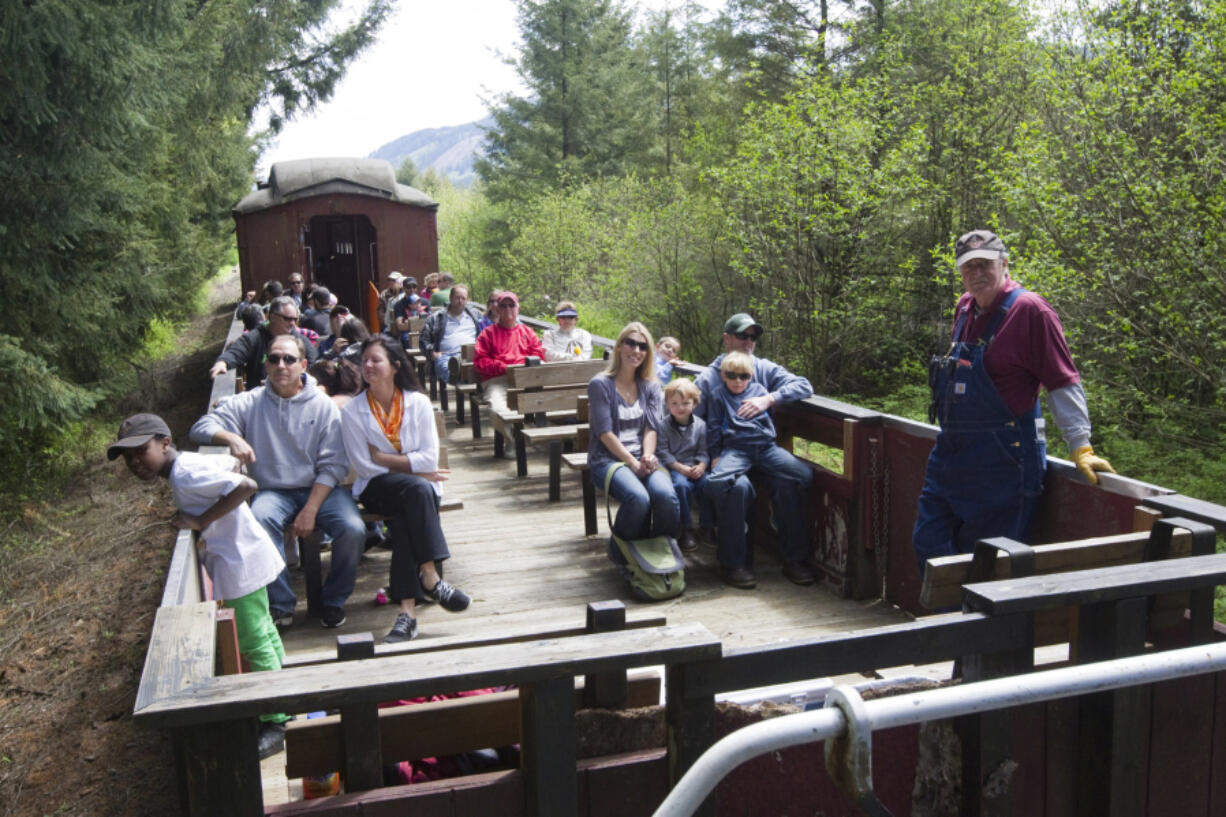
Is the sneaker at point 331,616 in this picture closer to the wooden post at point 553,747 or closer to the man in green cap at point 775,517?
the man in green cap at point 775,517

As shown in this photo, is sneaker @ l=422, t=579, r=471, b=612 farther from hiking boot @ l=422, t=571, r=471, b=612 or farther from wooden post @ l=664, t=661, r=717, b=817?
wooden post @ l=664, t=661, r=717, b=817

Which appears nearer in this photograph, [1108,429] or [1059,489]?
[1059,489]

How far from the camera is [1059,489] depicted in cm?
431

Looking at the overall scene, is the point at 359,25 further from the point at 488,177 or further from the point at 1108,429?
the point at 1108,429

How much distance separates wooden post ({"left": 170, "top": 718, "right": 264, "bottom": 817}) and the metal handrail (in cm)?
82

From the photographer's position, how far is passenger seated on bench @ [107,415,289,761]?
13.3 ft

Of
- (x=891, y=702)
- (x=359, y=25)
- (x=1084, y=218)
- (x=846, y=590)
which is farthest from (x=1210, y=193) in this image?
(x=359, y=25)

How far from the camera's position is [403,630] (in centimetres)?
533

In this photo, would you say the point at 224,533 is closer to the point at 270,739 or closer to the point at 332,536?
the point at 270,739

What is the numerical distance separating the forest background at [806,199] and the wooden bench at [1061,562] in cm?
697

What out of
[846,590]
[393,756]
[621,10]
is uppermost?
[621,10]

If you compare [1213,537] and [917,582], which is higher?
[1213,537]

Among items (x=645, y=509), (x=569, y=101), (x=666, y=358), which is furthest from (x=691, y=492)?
(x=569, y=101)

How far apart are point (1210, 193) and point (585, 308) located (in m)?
17.8
